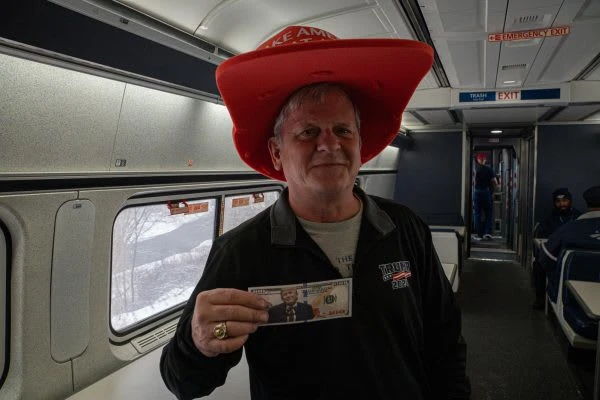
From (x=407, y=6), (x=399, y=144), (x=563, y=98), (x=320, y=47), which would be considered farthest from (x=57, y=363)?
(x=399, y=144)

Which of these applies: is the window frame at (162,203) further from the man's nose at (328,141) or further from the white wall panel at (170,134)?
the man's nose at (328,141)

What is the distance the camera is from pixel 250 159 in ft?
5.72

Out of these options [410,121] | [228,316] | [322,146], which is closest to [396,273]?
[322,146]

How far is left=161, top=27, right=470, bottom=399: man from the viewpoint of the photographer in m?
1.23

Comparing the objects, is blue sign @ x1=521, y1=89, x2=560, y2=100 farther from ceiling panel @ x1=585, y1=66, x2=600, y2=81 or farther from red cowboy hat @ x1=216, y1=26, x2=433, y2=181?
red cowboy hat @ x1=216, y1=26, x2=433, y2=181

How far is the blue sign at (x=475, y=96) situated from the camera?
17.5 ft

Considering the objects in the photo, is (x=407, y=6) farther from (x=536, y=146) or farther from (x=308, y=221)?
(x=536, y=146)

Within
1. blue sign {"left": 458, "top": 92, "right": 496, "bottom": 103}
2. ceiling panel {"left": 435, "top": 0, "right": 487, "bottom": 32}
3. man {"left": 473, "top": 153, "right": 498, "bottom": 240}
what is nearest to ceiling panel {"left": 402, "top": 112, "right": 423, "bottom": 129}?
blue sign {"left": 458, "top": 92, "right": 496, "bottom": 103}

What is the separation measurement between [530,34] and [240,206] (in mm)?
2834

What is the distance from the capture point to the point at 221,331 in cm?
104

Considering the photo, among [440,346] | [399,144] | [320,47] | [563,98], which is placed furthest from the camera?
[399,144]

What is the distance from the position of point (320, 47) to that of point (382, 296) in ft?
2.43

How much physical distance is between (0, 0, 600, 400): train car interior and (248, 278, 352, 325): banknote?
1.20 meters

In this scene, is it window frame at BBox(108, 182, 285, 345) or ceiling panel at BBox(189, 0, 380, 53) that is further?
window frame at BBox(108, 182, 285, 345)
